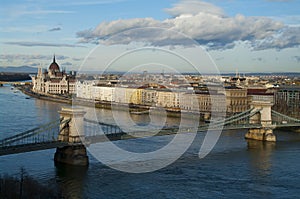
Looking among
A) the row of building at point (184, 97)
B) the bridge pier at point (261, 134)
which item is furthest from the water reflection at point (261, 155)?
the row of building at point (184, 97)

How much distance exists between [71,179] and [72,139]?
1.08 m

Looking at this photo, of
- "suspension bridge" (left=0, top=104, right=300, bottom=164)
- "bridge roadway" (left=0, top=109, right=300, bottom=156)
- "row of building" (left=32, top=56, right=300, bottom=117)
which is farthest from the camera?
"row of building" (left=32, top=56, right=300, bottom=117)

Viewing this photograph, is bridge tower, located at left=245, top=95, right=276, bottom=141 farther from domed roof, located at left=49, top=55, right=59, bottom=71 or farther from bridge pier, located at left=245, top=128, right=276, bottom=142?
domed roof, located at left=49, top=55, right=59, bottom=71

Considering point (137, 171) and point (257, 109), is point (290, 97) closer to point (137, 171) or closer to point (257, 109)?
point (257, 109)

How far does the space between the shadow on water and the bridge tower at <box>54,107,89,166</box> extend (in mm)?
146

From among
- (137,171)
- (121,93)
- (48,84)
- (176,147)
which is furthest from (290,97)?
(48,84)

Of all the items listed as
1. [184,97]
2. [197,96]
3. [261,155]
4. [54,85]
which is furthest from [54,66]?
[261,155]

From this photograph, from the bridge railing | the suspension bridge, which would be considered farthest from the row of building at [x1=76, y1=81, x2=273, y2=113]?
the bridge railing

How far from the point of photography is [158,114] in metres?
18.0

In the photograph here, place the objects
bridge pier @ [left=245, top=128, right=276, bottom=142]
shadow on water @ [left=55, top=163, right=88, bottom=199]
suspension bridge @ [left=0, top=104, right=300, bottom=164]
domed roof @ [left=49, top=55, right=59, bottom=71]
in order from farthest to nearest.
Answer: domed roof @ [left=49, top=55, right=59, bottom=71], bridge pier @ [left=245, top=128, right=276, bottom=142], suspension bridge @ [left=0, top=104, right=300, bottom=164], shadow on water @ [left=55, top=163, right=88, bottom=199]

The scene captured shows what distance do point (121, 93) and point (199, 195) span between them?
56.4 ft

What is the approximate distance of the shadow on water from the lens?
6.34 metres

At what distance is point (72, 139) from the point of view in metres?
7.99

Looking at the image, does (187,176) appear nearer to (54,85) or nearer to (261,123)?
(261,123)
